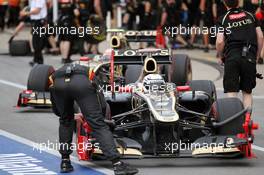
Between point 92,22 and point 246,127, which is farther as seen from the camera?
point 92,22

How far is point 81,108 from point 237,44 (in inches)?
118

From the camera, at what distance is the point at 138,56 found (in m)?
13.5

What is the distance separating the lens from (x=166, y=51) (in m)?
13.9

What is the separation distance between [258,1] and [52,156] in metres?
10.8

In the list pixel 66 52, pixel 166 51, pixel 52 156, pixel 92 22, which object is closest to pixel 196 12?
pixel 92 22

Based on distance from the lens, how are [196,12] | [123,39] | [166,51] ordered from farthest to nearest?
1. [196,12]
2. [123,39]
3. [166,51]

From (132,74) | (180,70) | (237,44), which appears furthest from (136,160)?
(180,70)

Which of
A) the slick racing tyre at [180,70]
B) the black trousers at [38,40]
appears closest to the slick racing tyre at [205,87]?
the slick racing tyre at [180,70]

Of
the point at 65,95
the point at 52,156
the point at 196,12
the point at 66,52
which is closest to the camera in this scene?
the point at 65,95

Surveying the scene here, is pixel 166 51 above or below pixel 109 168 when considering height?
above

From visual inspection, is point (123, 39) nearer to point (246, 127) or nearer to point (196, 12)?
point (246, 127)
